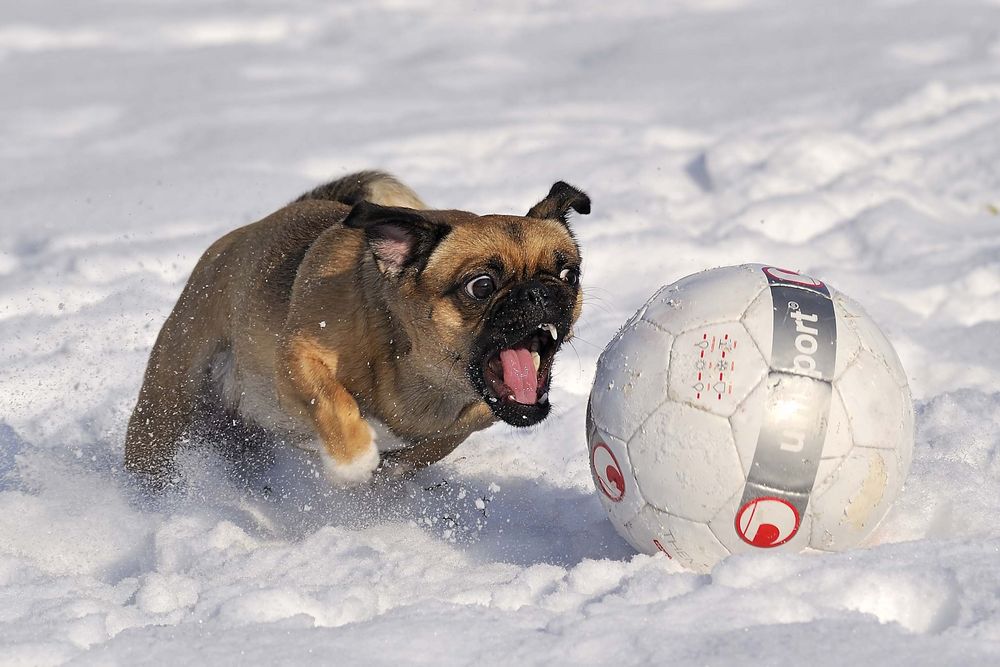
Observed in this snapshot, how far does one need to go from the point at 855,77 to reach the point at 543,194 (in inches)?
133

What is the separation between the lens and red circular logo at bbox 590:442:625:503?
11.8ft

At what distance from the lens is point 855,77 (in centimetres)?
983

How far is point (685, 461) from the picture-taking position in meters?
3.41

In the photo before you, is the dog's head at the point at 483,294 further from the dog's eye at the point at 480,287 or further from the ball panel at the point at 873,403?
the ball panel at the point at 873,403

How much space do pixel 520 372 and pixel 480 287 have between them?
1.03ft

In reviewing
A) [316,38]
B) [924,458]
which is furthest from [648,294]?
[316,38]

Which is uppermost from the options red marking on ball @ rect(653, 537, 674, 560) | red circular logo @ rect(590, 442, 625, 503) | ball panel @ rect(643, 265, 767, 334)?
ball panel @ rect(643, 265, 767, 334)

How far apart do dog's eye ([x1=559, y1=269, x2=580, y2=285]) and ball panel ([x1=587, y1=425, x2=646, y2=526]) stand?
600 millimetres

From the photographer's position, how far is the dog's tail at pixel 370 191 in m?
5.18

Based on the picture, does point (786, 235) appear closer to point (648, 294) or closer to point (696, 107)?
point (648, 294)

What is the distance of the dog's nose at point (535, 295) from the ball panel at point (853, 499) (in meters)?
1.06

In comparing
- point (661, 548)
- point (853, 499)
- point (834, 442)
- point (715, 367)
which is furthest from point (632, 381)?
point (853, 499)

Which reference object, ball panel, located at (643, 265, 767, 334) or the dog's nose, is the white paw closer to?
the dog's nose

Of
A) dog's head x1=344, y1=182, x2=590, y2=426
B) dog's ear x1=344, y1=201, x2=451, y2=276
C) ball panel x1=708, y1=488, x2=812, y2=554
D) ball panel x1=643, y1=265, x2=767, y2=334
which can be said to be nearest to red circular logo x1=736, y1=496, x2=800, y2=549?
ball panel x1=708, y1=488, x2=812, y2=554
